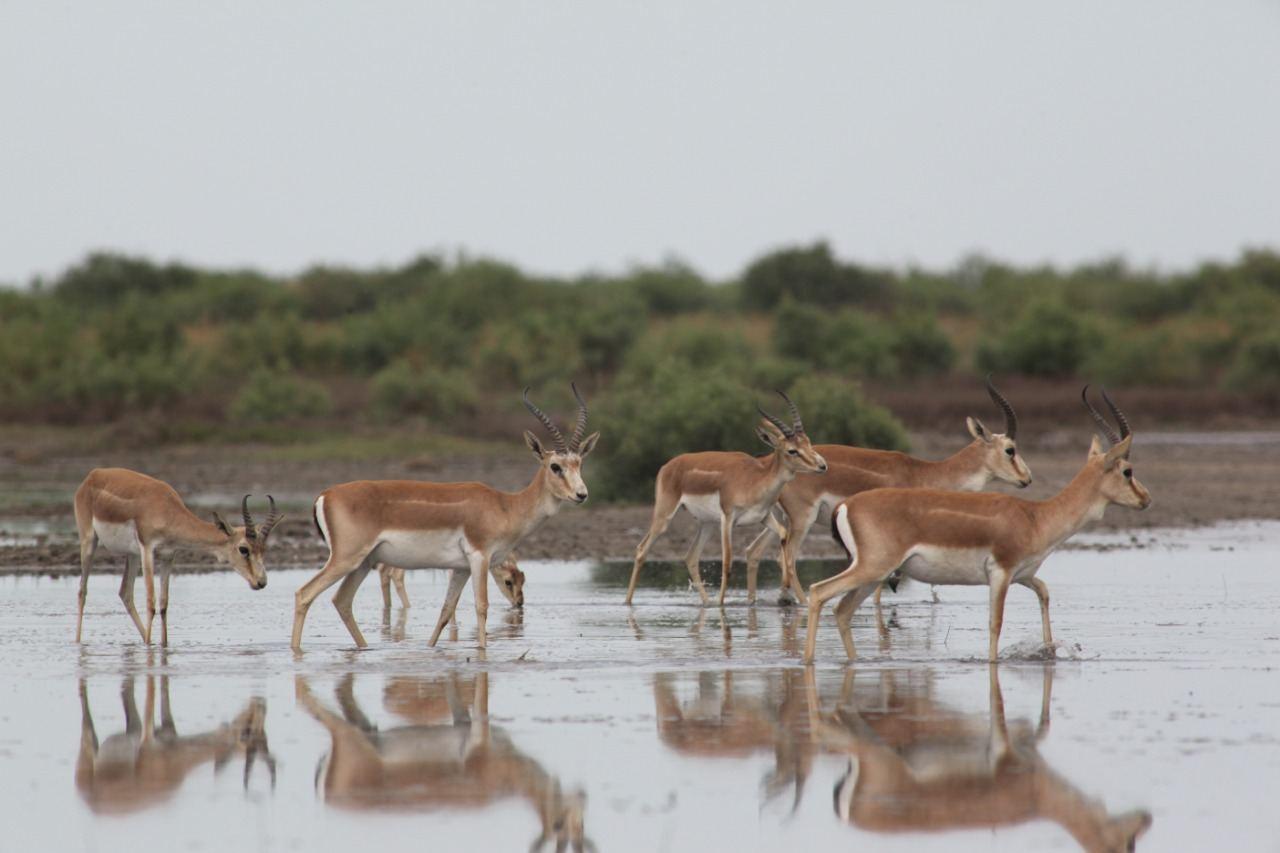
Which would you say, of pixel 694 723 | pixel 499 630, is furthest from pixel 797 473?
pixel 694 723

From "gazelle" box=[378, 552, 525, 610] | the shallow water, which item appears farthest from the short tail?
"gazelle" box=[378, 552, 525, 610]

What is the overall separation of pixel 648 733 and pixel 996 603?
3.19 m

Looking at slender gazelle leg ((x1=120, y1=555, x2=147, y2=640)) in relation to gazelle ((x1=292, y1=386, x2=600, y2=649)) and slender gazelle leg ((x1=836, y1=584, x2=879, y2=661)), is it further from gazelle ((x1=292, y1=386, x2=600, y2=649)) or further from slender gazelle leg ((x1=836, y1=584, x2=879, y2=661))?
slender gazelle leg ((x1=836, y1=584, x2=879, y2=661))

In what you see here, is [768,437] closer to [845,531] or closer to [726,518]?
[726,518]

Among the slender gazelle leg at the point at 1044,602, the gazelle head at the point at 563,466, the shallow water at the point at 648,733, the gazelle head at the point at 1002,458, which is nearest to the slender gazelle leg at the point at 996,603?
the shallow water at the point at 648,733

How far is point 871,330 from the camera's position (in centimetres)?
5400

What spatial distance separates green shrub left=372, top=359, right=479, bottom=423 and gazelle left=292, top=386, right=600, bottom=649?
29581mm

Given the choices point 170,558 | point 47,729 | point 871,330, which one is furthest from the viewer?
point 871,330

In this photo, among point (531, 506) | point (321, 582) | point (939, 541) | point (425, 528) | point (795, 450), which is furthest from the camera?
point (795, 450)

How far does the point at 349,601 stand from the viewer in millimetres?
13320

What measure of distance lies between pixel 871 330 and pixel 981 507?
4253 cm

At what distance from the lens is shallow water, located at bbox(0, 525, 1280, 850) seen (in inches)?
296

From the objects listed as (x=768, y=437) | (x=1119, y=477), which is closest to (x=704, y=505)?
(x=768, y=437)

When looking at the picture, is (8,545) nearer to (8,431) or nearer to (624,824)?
(624,824)
